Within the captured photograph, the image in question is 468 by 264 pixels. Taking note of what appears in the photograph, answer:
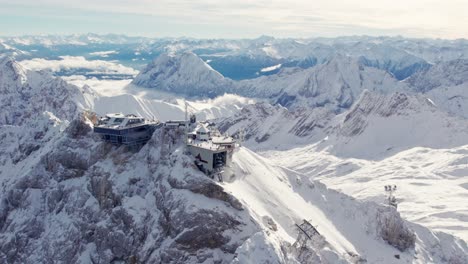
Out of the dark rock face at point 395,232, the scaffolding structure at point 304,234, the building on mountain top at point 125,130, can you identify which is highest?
the building on mountain top at point 125,130

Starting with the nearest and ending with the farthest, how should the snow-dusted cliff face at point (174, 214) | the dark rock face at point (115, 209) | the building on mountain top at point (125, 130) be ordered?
the snow-dusted cliff face at point (174, 214) → the dark rock face at point (115, 209) → the building on mountain top at point (125, 130)

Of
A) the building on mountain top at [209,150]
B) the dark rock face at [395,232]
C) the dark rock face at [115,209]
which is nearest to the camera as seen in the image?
the dark rock face at [115,209]

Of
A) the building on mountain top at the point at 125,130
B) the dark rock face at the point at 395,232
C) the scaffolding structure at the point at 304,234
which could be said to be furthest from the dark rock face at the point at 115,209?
the dark rock face at the point at 395,232

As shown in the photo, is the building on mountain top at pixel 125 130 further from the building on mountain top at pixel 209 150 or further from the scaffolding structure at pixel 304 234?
the scaffolding structure at pixel 304 234

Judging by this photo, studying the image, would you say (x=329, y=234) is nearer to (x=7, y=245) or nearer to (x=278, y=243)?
(x=278, y=243)

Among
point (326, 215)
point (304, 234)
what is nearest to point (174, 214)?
point (304, 234)

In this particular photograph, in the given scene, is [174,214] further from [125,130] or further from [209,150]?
[125,130]

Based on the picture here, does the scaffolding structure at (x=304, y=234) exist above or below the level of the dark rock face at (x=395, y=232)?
above

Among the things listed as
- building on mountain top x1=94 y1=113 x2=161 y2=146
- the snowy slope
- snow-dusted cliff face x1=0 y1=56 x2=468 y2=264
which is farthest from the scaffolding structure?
building on mountain top x1=94 y1=113 x2=161 y2=146

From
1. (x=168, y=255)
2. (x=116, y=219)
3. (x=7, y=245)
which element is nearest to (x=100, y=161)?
(x=116, y=219)

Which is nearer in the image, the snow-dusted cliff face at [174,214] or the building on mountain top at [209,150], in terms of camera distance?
the snow-dusted cliff face at [174,214]

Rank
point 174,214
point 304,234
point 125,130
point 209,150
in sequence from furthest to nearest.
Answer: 1. point 125,130
2. point 209,150
3. point 304,234
4. point 174,214
